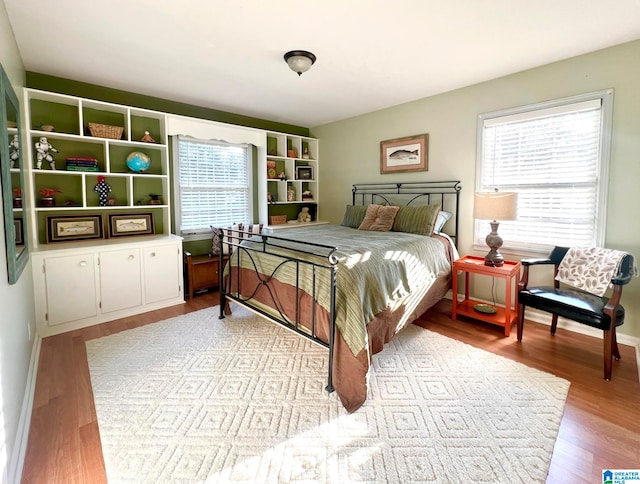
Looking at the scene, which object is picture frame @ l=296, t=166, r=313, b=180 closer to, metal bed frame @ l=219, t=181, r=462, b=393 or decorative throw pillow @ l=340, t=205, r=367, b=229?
metal bed frame @ l=219, t=181, r=462, b=393

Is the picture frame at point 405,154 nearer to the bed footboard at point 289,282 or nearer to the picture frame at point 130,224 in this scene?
the bed footboard at point 289,282

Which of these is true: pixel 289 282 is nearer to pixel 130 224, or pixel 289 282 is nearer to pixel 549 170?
pixel 130 224

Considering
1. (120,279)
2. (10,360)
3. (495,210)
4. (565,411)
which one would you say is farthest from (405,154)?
(10,360)

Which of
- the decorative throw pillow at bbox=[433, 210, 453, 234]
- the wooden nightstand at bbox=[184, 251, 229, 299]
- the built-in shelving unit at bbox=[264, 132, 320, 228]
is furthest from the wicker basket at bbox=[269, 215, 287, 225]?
the decorative throw pillow at bbox=[433, 210, 453, 234]

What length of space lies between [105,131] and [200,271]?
1.83 meters

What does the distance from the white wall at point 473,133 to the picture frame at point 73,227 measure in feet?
10.5

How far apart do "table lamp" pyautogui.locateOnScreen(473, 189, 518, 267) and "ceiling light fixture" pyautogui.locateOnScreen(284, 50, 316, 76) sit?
1.95 meters

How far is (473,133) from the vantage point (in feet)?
11.7

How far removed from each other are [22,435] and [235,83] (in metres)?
3.28

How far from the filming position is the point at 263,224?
4859 mm

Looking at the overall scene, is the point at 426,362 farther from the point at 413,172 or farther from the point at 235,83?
the point at 235,83

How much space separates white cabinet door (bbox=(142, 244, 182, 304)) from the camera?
346 centimetres

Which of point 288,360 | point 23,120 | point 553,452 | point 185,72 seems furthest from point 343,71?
point 553,452

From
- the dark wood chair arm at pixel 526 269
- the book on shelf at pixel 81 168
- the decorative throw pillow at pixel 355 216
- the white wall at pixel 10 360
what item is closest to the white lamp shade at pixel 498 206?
the dark wood chair arm at pixel 526 269
